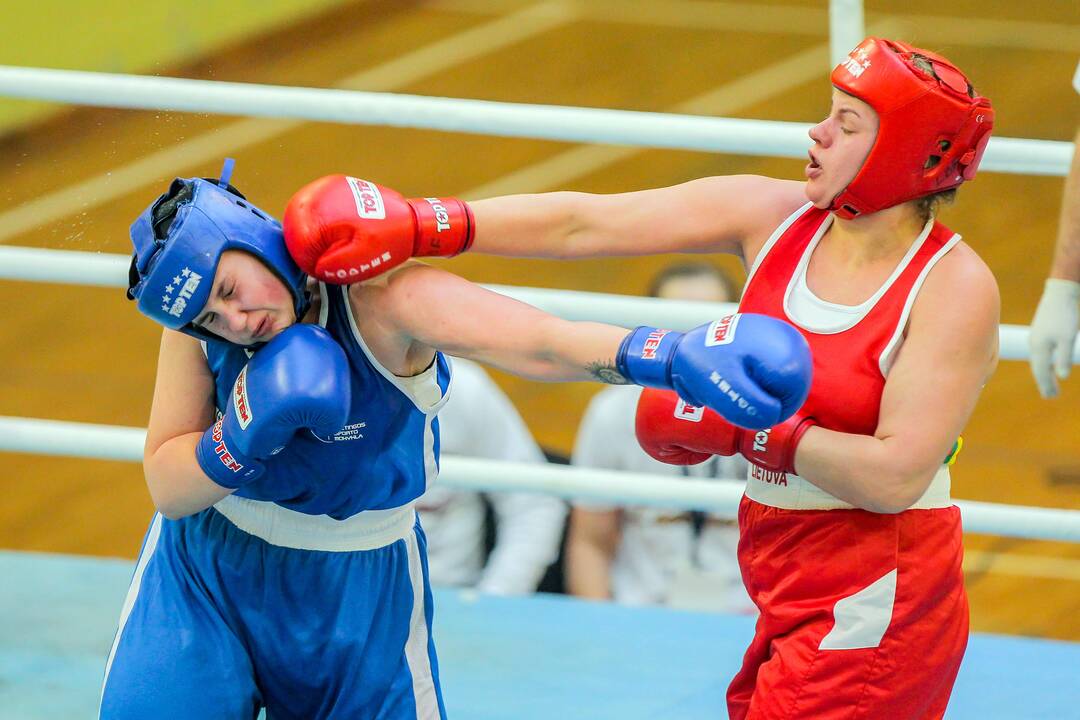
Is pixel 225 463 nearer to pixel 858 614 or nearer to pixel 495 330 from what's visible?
pixel 495 330

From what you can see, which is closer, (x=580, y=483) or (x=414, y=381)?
(x=414, y=381)

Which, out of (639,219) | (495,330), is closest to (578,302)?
(639,219)

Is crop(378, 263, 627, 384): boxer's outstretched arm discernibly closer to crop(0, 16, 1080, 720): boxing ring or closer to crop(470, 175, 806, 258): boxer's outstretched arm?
crop(470, 175, 806, 258): boxer's outstretched arm

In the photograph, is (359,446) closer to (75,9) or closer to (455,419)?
(455,419)

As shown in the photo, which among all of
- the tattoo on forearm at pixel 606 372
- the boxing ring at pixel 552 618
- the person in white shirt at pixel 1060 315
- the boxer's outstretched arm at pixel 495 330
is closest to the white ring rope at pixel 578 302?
the boxing ring at pixel 552 618

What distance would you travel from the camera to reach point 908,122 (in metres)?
1.89

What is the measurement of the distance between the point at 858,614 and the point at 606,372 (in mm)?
508

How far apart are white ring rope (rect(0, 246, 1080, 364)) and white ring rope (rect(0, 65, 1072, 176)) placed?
314mm

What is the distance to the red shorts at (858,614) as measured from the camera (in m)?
1.94

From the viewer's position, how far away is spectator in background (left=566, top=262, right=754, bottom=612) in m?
3.53

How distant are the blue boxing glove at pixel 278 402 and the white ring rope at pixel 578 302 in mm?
871

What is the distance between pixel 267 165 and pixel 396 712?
19.0 feet

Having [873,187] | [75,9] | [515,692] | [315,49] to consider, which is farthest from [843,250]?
[315,49]

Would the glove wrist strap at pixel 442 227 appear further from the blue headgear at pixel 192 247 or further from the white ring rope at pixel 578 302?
the white ring rope at pixel 578 302
